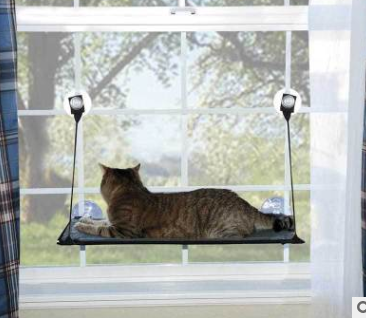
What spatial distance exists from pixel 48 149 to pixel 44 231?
0.62m

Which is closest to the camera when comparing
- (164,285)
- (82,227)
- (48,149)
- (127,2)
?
(82,227)

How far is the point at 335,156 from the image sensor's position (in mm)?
2137

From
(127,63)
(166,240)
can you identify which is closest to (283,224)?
(166,240)

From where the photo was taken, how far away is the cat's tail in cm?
219

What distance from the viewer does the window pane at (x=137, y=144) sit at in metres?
3.56

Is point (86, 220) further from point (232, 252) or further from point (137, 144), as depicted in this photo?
point (232, 252)

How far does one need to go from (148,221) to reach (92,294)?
36 centimetres

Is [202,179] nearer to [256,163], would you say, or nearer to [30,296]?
[256,163]

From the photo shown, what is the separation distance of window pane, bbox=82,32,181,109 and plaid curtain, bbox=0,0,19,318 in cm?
174

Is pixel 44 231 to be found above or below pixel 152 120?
below

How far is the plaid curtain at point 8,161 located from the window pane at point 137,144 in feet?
5.14

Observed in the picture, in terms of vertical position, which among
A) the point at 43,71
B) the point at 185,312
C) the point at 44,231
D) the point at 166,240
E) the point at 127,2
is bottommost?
the point at 44,231

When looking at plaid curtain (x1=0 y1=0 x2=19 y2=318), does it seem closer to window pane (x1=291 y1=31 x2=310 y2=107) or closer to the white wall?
the white wall

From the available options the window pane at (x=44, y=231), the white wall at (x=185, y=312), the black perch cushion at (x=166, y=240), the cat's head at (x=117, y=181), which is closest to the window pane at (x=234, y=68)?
the window pane at (x=44, y=231)
